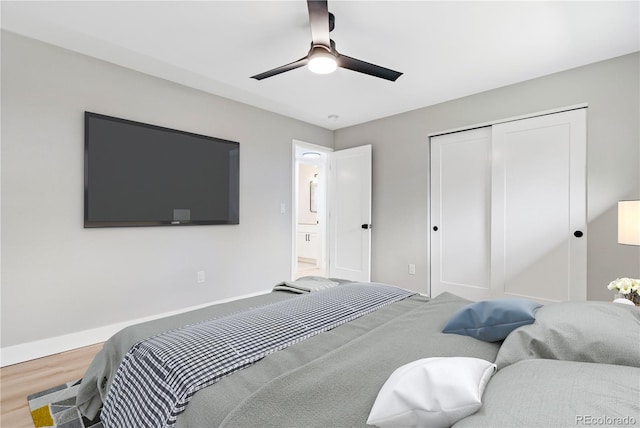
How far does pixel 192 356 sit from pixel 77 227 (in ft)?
7.75

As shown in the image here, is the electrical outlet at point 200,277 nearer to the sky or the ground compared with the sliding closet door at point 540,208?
nearer to the ground

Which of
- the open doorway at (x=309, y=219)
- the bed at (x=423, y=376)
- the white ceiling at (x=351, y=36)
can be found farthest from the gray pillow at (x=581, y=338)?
the open doorway at (x=309, y=219)

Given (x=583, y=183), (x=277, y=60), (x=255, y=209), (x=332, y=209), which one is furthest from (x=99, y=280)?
(x=583, y=183)

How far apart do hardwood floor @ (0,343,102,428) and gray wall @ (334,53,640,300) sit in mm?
3440

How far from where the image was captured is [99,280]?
9.31 feet

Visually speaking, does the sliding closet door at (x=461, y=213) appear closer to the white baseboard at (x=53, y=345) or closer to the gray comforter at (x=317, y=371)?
the gray comforter at (x=317, y=371)

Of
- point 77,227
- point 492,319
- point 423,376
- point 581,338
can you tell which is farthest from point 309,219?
point 423,376

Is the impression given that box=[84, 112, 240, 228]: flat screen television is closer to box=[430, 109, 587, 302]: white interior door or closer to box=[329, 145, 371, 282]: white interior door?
box=[329, 145, 371, 282]: white interior door

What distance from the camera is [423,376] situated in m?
0.73

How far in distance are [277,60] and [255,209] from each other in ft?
5.98

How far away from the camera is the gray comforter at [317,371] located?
2.71 ft

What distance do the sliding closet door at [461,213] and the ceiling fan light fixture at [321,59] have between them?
2.27 m

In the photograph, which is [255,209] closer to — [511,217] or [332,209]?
[332,209]

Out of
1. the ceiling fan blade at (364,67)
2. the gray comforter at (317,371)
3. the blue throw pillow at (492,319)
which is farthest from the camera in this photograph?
the ceiling fan blade at (364,67)
